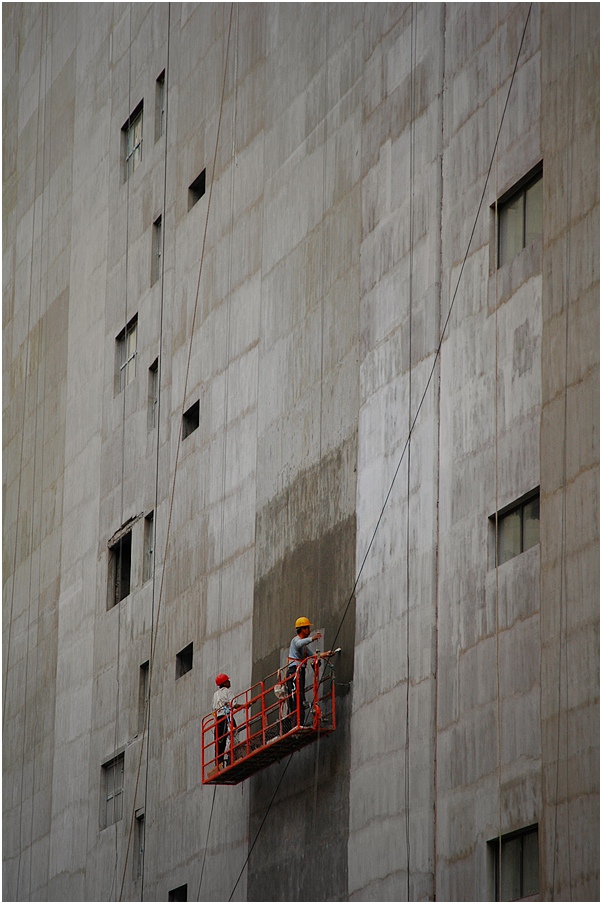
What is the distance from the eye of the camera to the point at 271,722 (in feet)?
107

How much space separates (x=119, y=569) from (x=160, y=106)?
11.9m

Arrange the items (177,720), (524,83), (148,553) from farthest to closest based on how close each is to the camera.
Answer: (148,553), (177,720), (524,83)

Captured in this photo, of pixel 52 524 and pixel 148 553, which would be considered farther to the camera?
pixel 52 524

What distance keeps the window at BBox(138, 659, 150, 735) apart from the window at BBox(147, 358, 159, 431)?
5.83 meters

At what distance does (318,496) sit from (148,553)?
8.79 m

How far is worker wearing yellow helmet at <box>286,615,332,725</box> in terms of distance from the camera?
2974 cm

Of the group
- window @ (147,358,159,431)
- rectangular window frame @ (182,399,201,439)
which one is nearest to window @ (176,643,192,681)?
rectangular window frame @ (182,399,201,439)

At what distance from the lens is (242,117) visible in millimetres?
38000

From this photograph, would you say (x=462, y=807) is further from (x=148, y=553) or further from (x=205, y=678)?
(x=148, y=553)

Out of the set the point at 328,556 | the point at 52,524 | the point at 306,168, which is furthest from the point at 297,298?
the point at 52,524

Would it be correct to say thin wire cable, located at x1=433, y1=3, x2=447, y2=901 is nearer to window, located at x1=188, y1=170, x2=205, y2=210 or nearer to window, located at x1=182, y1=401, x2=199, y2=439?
window, located at x1=182, y1=401, x2=199, y2=439

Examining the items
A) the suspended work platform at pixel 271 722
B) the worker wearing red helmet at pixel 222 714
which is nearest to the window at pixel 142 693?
the suspended work platform at pixel 271 722

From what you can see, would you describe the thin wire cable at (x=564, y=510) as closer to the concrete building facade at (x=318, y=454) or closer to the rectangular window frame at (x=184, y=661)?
the concrete building facade at (x=318, y=454)

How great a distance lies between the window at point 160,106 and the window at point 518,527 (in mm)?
20256
